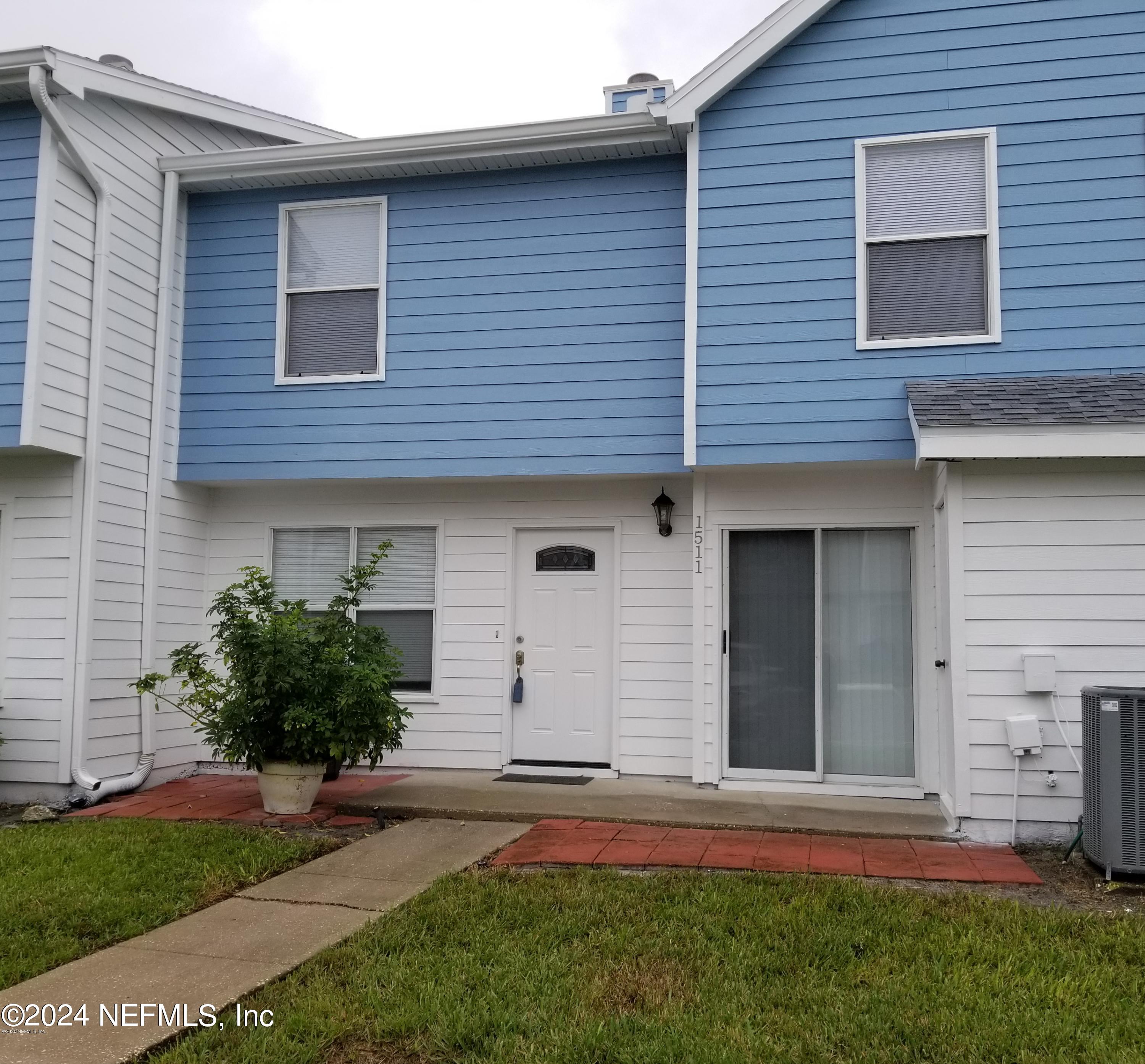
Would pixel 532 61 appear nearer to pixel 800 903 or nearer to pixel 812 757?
pixel 812 757

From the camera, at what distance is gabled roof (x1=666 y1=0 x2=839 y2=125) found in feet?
23.6

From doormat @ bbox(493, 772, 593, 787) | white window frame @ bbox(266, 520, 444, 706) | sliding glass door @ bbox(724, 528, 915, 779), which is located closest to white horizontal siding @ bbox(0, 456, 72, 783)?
white window frame @ bbox(266, 520, 444, 706)

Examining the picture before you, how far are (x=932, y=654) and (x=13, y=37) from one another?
21193mm

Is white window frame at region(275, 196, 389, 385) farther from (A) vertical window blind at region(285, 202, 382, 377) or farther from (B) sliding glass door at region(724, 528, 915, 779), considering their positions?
(B) sliding glass door at region(724, 528, 915, 779)

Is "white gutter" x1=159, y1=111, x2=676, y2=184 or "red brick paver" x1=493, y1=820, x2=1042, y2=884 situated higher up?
"white gutter" x1=159, y1=111, x2=676, y2=184

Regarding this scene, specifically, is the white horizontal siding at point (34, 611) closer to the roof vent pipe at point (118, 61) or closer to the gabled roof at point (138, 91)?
the gabled roof at point (138, 91)

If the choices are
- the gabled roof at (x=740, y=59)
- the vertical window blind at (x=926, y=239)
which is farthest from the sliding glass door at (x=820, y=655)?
the gabled roof at (x=740, y=59)

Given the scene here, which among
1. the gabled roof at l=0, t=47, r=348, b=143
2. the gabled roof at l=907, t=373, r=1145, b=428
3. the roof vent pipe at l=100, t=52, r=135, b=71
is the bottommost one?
the gabled roof at l=907, t=373, r=1145, b=428

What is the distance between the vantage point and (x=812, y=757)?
7520 mm

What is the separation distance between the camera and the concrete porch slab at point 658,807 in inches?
254

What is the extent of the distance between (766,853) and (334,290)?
563 centimetres

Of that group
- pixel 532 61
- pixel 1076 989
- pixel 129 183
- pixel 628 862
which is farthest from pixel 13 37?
pixel 1076 989

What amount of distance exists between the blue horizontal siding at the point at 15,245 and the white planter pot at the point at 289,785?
2897mm

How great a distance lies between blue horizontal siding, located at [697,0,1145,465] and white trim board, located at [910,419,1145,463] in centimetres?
95
